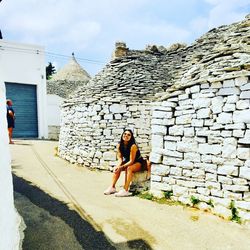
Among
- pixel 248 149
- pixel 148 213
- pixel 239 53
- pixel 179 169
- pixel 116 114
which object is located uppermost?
pixel 239 53

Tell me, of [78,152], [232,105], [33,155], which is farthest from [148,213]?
[33,155]

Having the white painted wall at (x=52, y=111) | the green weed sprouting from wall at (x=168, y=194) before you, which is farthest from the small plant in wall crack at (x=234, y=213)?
the white painted wall at (x=52, y=111)

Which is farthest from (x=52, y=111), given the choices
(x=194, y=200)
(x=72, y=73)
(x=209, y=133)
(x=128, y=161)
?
(x=209, y=133)

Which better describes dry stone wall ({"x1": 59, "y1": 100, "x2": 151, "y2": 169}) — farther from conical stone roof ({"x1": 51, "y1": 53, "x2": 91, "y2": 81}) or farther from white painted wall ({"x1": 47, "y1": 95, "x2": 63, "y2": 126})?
conical stone roof ({"x1": 51, "y1": 53, "x2": 91, "y2": 81})

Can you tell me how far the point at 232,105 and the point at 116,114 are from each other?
4676 millimetres

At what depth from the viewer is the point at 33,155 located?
976 centimetres

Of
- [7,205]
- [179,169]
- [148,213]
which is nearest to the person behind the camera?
[7,205]

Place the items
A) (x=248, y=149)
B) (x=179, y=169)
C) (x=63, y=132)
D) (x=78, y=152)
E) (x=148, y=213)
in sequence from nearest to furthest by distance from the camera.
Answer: (x=248, y=149) < (x=148, y=213) < (x=179, y=169) < (x=78, y=152) < (x=63, y=132)

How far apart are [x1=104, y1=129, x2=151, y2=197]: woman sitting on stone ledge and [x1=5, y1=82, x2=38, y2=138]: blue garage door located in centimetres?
918

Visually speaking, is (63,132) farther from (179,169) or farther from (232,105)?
(232,105)

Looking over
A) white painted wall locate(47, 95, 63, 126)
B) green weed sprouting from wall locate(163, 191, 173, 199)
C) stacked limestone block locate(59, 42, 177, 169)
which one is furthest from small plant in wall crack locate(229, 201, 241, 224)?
white painted wall locate(47, 95, 63, 126)

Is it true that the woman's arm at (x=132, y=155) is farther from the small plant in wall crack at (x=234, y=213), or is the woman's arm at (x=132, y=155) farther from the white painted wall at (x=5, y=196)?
the white painted wall at (x=5, y=196)

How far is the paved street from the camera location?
12.6 ft

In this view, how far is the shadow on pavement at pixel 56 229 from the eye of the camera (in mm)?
3691
